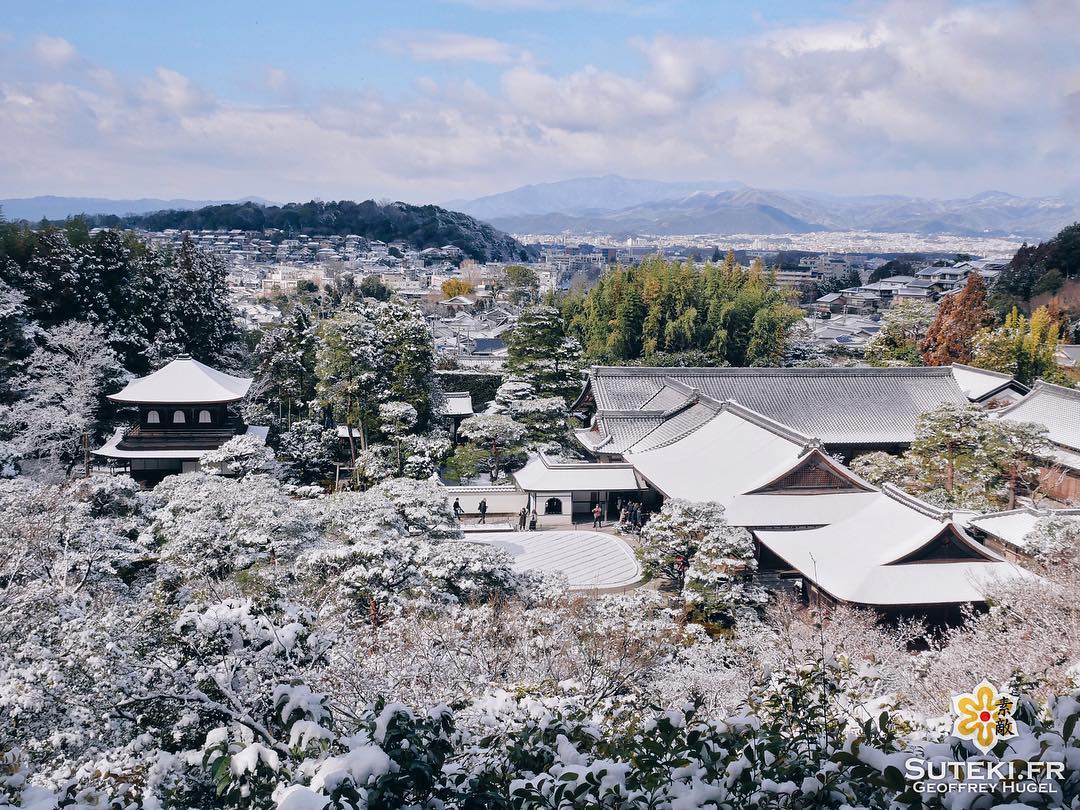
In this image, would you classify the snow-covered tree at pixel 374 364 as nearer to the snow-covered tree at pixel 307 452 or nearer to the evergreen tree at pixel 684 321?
the snow-covered tree at pixel 307 452

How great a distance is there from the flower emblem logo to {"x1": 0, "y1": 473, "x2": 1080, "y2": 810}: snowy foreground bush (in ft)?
0.23

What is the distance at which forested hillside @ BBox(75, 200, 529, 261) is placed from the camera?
140000 mm

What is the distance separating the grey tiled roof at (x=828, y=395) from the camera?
22016mm

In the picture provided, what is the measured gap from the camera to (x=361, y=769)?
266cm

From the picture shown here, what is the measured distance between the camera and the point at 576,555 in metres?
16.0

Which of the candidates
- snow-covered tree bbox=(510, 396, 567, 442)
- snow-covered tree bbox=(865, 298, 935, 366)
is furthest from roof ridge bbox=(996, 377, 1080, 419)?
snow-covered tree bbox=(510, 396, 567, 442)

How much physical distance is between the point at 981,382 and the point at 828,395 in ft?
22.2

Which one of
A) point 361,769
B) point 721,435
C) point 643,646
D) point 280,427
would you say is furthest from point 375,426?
point 361,769

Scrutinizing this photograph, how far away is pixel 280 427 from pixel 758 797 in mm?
22565

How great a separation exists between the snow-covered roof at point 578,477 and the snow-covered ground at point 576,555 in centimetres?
149

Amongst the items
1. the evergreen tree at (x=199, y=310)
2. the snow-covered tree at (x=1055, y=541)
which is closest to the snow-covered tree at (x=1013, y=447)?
the snow-covered tree at (x=1055, y=541)

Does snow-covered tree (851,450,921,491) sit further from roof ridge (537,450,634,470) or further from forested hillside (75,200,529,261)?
forested hillside (75,200,529,261)

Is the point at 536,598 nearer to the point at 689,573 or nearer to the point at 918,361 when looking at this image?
the point at 689,573

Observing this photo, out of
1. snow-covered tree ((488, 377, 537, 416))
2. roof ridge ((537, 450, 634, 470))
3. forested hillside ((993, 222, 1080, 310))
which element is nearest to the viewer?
roof ridge ((537, 450, 634, 470))
